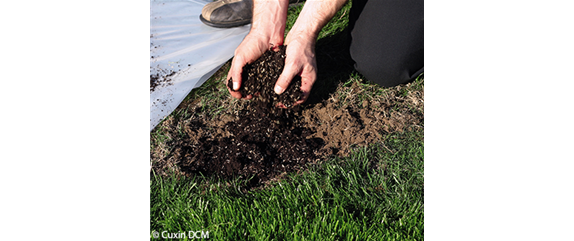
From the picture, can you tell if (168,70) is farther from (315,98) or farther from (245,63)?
(315,98)

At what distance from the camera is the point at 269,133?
6.36 ft

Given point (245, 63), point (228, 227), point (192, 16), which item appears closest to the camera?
point (228, 227)

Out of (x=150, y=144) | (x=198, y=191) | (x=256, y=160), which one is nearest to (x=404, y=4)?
(x=256, y=160)

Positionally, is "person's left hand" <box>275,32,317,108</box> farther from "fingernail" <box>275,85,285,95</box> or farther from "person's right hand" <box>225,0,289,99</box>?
"person's right hand" <box>225,0,289,99</box>

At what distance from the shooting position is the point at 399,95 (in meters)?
2.23

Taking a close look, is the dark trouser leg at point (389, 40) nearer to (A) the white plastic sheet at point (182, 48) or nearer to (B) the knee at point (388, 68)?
(B) the knee at point (388, 68)

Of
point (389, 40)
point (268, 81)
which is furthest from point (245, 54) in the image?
point (389, 40)

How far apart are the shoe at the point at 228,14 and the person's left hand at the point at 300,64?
1011 mm

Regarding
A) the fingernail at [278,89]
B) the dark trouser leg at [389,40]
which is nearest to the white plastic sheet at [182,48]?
the fingernail at [278,89]

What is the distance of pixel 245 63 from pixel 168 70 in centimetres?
87

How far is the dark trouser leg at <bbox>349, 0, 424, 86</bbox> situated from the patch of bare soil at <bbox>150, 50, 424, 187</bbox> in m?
0.20

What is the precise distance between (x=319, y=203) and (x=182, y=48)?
1815 mm

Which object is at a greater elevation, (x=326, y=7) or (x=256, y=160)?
(x=326, y=7)

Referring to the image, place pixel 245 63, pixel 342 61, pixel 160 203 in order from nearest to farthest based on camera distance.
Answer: pixel 160 203, pixel 245 63, pixel 342 61
